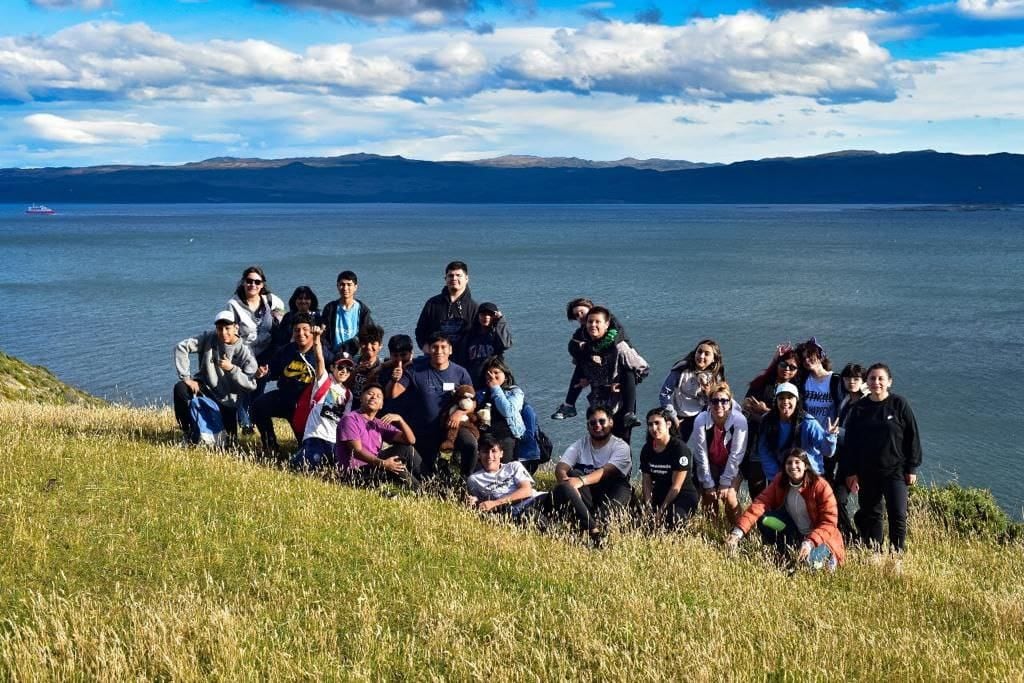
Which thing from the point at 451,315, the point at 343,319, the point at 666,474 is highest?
the point at 451,315

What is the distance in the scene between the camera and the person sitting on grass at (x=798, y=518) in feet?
30.0

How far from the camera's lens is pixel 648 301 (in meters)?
54.9

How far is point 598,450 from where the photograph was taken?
34.4ft

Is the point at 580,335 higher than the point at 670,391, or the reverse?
the point at 580,335

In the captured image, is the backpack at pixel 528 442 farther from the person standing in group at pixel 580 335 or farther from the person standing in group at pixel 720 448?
the person standing in group at pixel 720 448

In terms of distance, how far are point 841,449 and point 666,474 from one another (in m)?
1.88

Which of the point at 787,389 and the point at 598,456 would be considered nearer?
the point at 787,389

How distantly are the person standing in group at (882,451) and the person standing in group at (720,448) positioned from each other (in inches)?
45.3

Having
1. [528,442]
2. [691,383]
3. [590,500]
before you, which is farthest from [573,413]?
[590,500]

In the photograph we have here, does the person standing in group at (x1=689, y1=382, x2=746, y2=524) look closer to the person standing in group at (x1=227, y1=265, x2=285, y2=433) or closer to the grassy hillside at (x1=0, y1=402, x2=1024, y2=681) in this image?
the grassy hillside at (x1=0, y1=402, x2=1024, y2=681)

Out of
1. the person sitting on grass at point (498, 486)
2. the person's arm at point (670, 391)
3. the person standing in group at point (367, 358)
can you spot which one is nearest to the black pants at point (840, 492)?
the person's arm at point (670, 391)

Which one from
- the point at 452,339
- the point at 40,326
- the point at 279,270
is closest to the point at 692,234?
the point at 279,270

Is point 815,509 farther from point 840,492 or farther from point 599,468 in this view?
point 599,468

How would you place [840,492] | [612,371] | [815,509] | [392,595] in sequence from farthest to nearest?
1. [612,371]
2. [840,492]
3. [815,509]
4. [392,595]
